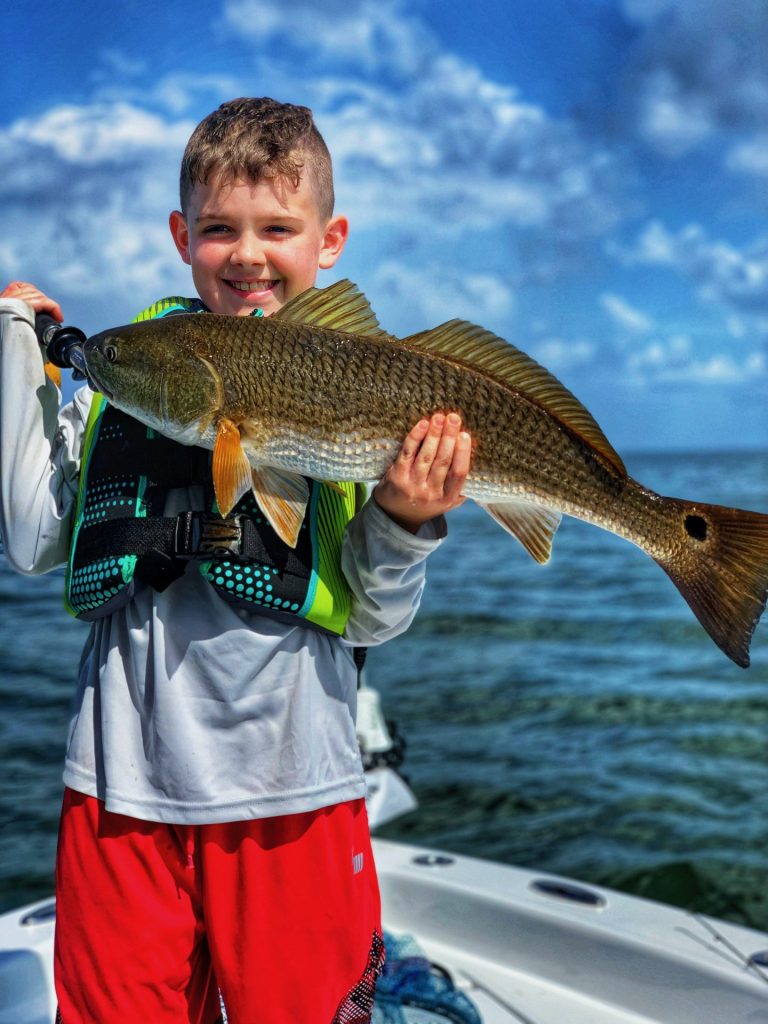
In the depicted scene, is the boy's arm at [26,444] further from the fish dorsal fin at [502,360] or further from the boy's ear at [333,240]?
the fish dorsal fin at [502,360]

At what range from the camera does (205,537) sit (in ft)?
8.50

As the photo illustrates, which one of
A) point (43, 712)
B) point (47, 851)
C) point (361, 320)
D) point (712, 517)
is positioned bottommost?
point (47, 851)

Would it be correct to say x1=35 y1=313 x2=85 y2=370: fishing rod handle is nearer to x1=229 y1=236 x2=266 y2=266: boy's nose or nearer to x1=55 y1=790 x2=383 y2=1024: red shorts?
x1=229 y1=236 x2=266 y2=266: boy's nose

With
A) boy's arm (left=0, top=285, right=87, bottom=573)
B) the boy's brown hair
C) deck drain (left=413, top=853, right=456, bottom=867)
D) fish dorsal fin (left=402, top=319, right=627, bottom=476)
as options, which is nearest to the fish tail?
fish dorsal fin (left=402, top=319, right=627, bottom=476)

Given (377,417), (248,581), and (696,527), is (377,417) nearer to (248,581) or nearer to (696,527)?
(248,581)

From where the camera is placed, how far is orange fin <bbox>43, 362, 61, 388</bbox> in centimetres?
288

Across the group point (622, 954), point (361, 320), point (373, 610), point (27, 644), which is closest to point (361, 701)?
point (622, 954)

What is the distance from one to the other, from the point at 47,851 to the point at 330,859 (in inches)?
247

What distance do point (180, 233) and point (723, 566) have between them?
176cm

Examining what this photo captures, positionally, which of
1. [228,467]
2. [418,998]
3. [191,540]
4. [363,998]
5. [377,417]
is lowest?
[418,998]

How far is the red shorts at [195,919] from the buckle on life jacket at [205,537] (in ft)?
2.20

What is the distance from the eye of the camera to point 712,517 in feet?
8.49

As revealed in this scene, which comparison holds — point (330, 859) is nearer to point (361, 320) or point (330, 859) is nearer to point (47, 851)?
point (361, 320)

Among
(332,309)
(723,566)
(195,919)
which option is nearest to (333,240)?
(332,309)
